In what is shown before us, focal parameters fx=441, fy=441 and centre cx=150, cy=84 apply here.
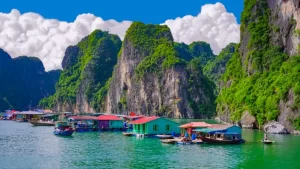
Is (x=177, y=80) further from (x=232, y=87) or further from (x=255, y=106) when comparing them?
(x=255, y=106)

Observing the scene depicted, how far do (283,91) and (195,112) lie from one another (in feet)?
250

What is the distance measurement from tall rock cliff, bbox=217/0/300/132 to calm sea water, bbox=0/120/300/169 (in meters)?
18.6

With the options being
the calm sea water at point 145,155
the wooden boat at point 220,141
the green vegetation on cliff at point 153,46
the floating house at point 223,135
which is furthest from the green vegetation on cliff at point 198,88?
the calm sea water at point 145,155

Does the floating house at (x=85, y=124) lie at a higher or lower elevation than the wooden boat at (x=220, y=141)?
higher

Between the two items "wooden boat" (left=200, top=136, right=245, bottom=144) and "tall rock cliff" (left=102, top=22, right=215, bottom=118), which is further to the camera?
"tall rock cliff" (left=102, top=22, right=215, bottom=118)

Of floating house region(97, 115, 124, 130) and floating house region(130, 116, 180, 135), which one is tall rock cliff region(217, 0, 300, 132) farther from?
floating house region(97, 115, 124, 130)

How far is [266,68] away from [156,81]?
7379 cm

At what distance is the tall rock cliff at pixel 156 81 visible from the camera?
149625 millimetres

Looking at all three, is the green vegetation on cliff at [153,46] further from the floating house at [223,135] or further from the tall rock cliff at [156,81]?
the floating house at [223,135]

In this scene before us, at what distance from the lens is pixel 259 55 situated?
9281 centimetres

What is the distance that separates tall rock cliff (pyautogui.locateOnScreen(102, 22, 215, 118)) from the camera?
491 ft

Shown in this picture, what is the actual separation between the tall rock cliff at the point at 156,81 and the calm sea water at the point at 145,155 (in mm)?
96076

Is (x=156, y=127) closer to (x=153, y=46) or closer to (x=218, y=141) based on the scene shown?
(x=218, y=141)

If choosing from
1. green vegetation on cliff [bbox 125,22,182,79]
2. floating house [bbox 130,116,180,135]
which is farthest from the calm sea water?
green vegetation on cliff [bbox 125,22,182,79]
